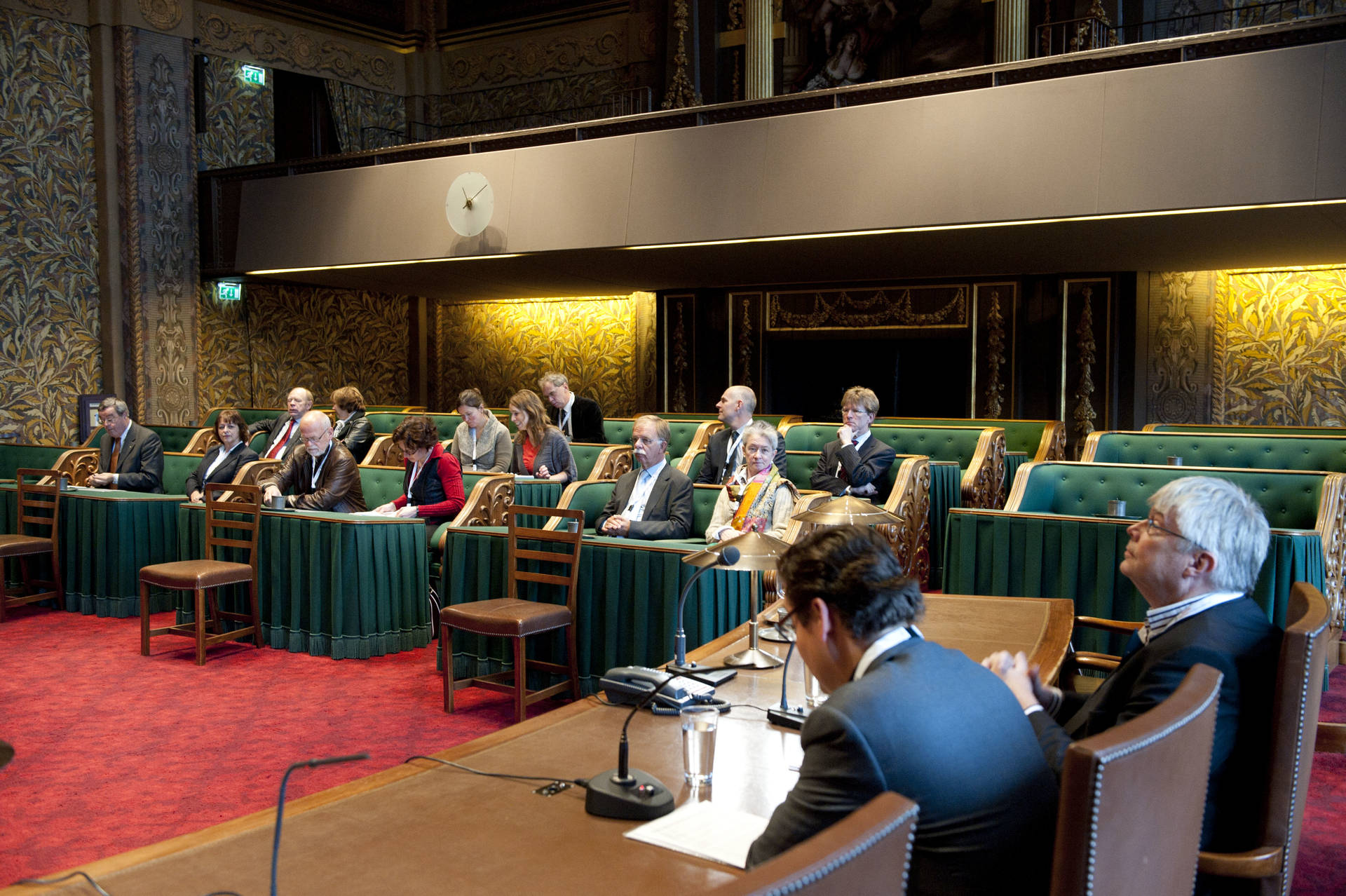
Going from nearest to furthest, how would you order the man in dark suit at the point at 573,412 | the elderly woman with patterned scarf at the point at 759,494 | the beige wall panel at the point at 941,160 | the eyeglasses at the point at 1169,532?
the eyeglasses at the point at 1169,532 < the elderly woman with patterned scarf at the point at 759,494 < the beige wall panel at the point at 941,160 < the man in dark suit at the point at 573,412

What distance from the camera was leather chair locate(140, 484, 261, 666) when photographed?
517 cm

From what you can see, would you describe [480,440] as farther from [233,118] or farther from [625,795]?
[233,118]

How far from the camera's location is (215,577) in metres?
5.22

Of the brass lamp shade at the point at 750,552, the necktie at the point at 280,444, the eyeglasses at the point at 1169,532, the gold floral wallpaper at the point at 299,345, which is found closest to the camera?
the eyeglasses at the point at 1169,532

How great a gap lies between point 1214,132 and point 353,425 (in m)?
6.09

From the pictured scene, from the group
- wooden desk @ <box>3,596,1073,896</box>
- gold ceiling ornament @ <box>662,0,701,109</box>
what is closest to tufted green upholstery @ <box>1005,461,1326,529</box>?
wooden desk @ <box>3,596,1073,896</box>

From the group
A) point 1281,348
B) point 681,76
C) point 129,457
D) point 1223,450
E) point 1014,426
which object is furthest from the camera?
point 681,76

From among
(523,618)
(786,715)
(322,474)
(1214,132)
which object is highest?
(1214,132)

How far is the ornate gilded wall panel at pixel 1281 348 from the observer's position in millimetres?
9109

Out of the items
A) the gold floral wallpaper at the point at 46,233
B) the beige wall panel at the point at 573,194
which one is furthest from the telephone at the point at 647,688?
the gold floral wallpaper at the point at 46,233

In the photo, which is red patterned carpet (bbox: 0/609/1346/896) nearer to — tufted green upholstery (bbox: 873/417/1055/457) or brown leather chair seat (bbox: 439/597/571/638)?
brown leather chair seat (bbox: 439/597/571/638)

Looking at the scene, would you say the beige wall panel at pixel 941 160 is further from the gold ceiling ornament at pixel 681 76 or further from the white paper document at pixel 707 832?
the white paper document at pixel 707 832

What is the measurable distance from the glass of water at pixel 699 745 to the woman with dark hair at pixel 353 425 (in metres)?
6.36

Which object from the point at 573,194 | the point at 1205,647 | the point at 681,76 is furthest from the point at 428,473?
the point at 681,76
